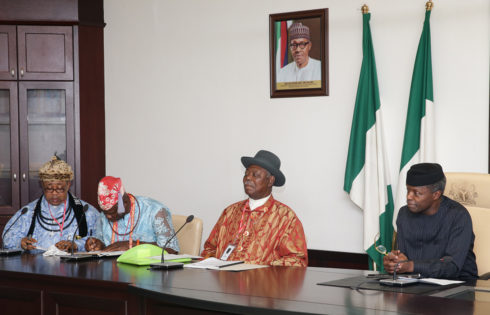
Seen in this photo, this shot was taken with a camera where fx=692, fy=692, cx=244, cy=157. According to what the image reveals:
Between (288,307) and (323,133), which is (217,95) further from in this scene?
(288,307)

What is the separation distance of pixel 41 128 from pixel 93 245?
2.08 m

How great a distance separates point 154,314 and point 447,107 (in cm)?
268

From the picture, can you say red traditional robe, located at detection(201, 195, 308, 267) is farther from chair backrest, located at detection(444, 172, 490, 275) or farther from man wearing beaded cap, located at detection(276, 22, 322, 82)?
man wearing beaded cap, located at detection(276, 22, 322, 82)

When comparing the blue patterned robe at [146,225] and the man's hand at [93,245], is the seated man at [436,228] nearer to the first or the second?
the blue patterned robe at [146,225]

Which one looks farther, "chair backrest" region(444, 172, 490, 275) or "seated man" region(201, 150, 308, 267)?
"seated man" region(201, 150, 308, 267)

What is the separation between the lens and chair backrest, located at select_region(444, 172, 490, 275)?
359 centimetres

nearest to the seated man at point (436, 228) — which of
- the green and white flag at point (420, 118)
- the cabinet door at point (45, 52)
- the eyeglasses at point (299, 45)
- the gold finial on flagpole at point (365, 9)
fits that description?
the green and white flag at point (420, 118)

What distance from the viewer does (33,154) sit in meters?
5.93

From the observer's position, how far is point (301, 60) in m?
5.36

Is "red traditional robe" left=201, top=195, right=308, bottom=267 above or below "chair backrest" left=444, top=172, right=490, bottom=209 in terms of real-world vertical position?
below

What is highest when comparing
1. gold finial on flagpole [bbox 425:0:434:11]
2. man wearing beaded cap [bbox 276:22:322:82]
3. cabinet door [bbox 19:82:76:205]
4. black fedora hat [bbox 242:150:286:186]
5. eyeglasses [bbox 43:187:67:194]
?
gold finial on flagpole [bbox 425:0:434:11]

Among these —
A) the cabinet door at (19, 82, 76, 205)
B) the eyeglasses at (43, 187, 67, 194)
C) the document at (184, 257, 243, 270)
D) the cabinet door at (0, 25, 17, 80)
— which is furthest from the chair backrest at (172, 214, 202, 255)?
the cabinet door at (0, 25, 17, 80)

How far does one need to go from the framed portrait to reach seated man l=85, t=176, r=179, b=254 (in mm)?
1645

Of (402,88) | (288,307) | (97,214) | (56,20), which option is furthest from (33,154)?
(288,307)
